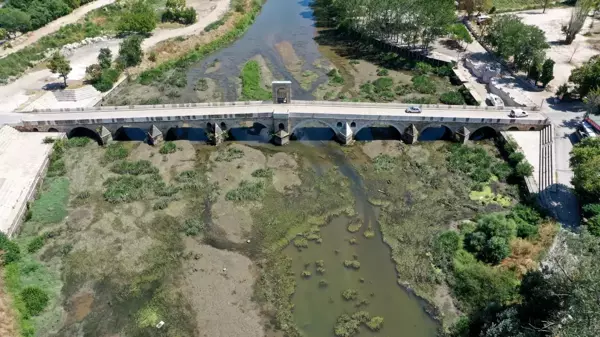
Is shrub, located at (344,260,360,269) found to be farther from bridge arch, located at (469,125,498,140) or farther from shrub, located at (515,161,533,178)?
bridge arch, located at (469,125,498,140)

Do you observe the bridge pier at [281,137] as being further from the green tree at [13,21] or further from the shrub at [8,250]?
the green tree at [13,21]

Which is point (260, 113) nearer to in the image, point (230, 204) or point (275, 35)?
point (230, 204)

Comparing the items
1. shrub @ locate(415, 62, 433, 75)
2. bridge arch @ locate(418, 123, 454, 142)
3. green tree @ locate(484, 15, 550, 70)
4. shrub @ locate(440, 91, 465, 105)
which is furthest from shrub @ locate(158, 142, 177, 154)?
green tree @ locate(484, 15, 550, 70)

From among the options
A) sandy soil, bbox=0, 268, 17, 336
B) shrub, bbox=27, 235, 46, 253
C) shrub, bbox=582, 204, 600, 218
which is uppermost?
shrub, bbox=582, 204, 600, 218

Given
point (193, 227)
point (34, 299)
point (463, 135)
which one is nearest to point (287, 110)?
point (193, 227)

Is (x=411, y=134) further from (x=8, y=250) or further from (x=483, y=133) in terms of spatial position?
(x=8, y=250)

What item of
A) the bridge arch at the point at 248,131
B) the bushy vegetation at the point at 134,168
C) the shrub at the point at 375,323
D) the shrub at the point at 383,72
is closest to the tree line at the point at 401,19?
the shrub at the point at 383,72

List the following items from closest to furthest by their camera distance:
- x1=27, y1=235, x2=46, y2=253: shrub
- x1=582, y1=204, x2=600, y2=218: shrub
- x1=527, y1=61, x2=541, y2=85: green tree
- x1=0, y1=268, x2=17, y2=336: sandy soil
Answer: x1=0, y1=268, x2=17, y2=336: sandy soil
x1=582, y1=204, x2=600, y2=218: shrub
x1=27, y1=235, x2=46, y2=253: shrub
x1=527, y1=61, x2=541, y2=85: green tree

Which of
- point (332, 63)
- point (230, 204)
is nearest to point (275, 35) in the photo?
point (332, 63)
